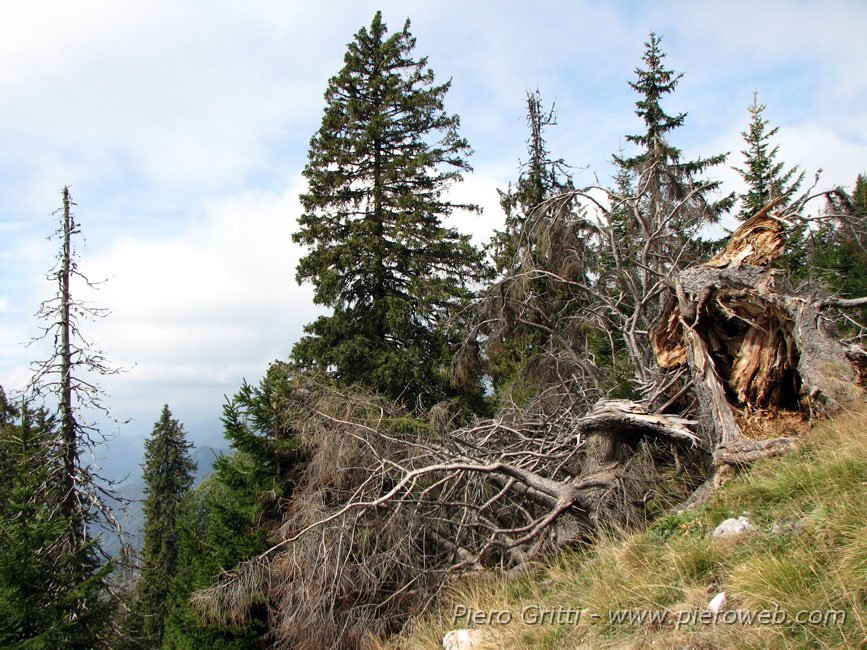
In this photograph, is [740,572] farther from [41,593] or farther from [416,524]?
[41,593]

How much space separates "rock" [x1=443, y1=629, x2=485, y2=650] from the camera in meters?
3.99

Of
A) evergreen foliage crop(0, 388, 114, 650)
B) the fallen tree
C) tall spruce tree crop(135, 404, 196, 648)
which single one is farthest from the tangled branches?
tall spruce tree crop(135, 404, 196, 648)

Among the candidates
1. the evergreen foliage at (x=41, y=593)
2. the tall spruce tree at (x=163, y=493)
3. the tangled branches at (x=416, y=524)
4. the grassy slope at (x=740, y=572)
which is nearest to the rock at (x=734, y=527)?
the grassy slope at (x=740, y=572)

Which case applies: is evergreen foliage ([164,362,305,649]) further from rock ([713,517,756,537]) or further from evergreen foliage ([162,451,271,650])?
rock ([713,517,756,537])

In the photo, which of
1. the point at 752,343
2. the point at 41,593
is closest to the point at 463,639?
the point at 752,343

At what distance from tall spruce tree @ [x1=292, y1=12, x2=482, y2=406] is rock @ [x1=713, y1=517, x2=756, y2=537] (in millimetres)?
8987

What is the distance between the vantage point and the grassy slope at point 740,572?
2.65 m

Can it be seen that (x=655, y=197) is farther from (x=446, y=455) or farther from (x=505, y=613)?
(x=505, y=613)

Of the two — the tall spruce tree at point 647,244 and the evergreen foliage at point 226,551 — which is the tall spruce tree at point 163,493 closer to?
the evergreen foliage at point 226,551

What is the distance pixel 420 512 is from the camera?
6285mm

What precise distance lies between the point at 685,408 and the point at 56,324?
1119 centimetres

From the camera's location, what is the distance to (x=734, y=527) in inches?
150

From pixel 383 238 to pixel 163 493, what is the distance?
20.7 m

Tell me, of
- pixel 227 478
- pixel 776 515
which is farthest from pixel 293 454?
pixel 776 515
